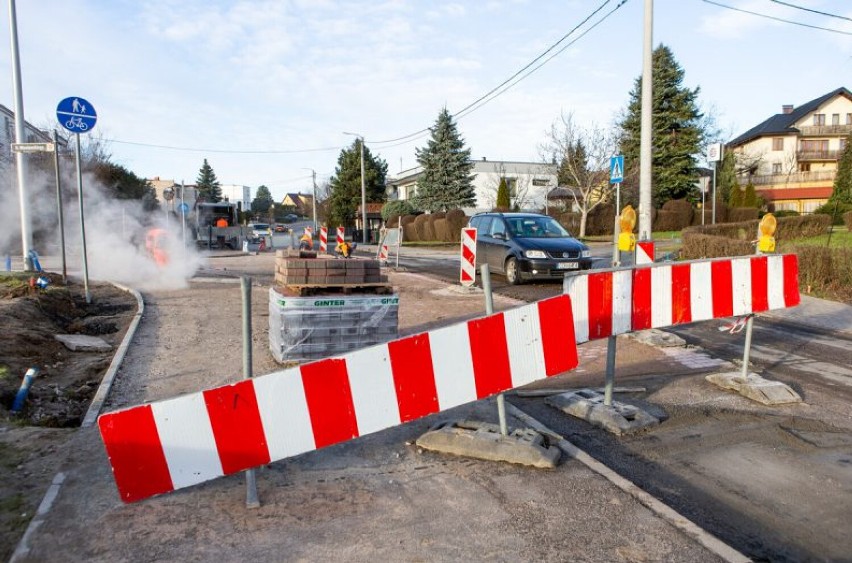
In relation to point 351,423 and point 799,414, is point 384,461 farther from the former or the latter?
point 799,414

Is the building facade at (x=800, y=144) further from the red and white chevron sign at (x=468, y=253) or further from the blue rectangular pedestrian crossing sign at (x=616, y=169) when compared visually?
the red and white chevron sign at (x=468, y=253)

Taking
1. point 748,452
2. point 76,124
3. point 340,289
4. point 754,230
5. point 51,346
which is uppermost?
point 76,124

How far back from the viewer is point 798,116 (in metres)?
63.6

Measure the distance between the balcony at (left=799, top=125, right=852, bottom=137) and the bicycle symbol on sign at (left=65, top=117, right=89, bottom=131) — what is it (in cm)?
7040

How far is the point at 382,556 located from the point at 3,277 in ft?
42.1

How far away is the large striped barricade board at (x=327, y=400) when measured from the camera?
3.39 metres

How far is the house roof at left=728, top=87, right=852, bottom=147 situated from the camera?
2452 inches

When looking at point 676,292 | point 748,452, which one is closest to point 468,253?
point 676,292

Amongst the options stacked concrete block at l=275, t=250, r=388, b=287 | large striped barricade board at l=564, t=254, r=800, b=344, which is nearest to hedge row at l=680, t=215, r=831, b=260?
large striped barricade board at l=564, t=254, r=800, b=344

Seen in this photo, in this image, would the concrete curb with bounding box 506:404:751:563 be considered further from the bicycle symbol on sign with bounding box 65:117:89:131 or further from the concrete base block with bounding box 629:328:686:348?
the bicycle symbol on sign with bounding box 65:117:89:131

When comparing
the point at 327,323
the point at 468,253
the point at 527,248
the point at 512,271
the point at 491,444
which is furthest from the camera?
the point at 512,271

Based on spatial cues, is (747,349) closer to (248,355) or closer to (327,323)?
(327,323)

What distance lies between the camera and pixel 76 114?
10.1 m

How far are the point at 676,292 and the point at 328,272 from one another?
356cm
